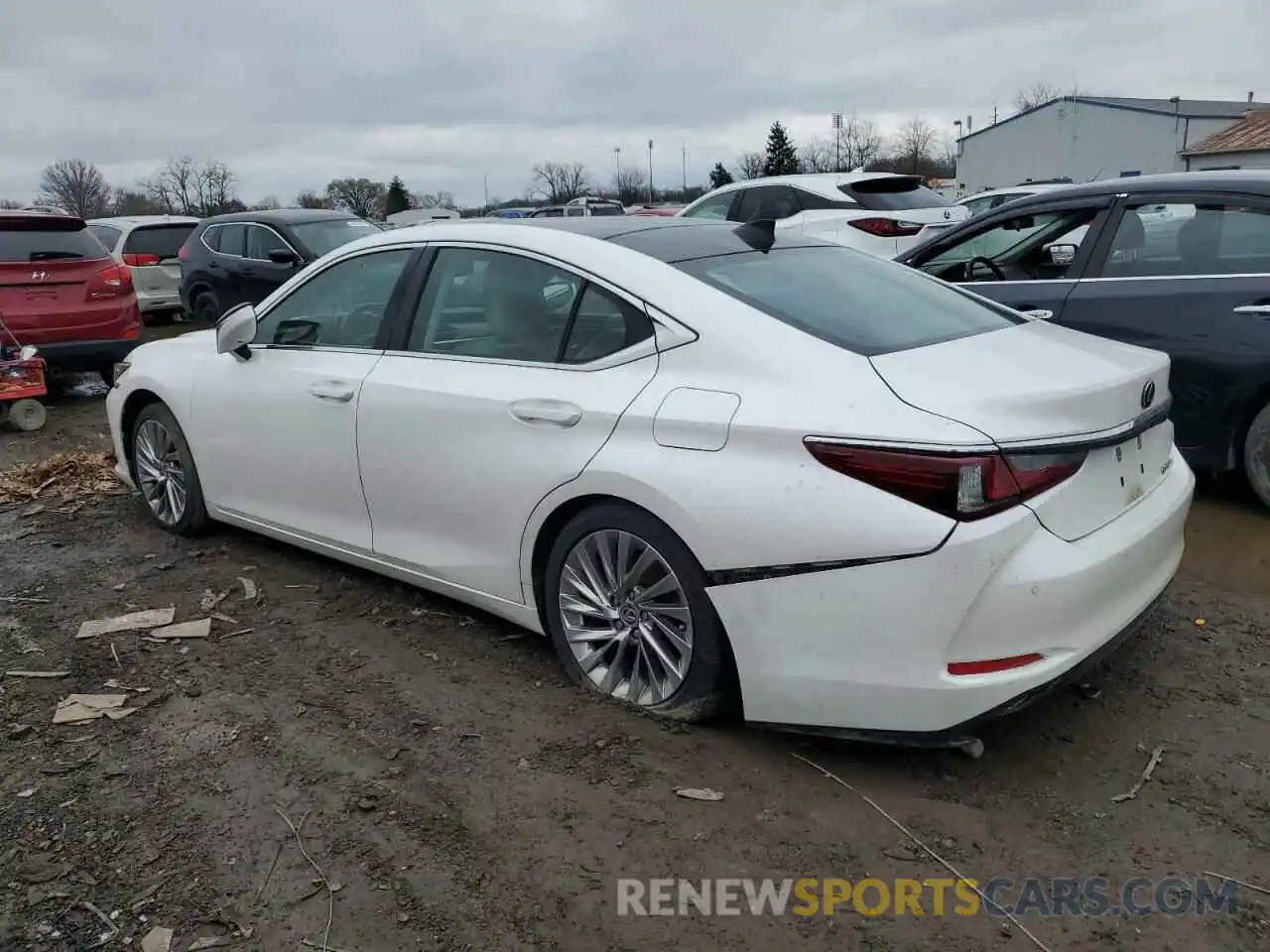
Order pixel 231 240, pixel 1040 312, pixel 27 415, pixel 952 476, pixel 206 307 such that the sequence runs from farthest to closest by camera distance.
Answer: pixel 206 307, pixel 231 240, pixel 27 415, pixel 1040 312, pixel 952 476

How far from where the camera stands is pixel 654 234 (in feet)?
12.8

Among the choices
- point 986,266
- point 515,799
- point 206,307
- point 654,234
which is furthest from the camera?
point 206,307

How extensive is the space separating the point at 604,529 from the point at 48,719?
78.7 inches

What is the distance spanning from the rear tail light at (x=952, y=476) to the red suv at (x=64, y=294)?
855 cm

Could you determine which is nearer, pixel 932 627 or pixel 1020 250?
pixel 932 627

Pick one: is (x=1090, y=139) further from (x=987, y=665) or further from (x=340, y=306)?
(x=987, y=665)

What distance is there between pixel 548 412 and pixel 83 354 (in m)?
7.63

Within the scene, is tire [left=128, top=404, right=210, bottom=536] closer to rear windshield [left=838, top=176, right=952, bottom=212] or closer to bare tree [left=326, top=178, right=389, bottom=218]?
rear windshield [left=838, top=176, right=952, bottom=212]

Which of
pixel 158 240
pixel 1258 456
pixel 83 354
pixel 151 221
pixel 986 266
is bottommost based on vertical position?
pixel 1258 456

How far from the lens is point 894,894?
265cm

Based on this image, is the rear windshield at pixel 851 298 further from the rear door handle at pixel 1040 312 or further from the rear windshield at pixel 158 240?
the rear windshield at pixel 158 240

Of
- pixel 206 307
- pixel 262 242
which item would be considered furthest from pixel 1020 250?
pixel 206 307

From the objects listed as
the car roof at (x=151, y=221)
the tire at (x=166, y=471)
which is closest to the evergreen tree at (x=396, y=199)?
the car roof at (x=151, y=221)

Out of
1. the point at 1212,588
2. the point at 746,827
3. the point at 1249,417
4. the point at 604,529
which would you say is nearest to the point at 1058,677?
the point at 746,827
